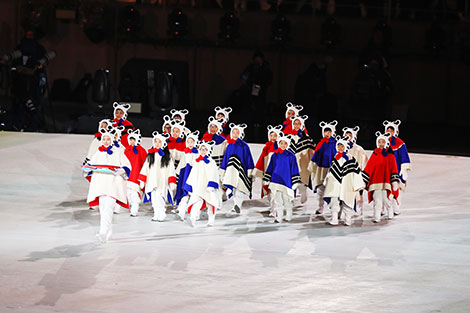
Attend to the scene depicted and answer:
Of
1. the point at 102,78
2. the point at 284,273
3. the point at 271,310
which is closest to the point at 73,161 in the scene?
the point at 102,78

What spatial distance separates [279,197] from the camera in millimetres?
11211

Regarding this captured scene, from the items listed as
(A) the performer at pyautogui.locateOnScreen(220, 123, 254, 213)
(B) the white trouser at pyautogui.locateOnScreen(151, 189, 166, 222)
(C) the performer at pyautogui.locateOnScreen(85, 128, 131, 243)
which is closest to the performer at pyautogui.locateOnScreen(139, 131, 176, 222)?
(B) the white trouser at pyautogui.locateOnScreen(151, 189, 166, 222)

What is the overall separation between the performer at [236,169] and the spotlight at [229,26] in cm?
882

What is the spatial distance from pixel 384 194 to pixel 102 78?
9.10 metres

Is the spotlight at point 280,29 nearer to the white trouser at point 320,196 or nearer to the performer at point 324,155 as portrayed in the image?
the performer at point 324,155

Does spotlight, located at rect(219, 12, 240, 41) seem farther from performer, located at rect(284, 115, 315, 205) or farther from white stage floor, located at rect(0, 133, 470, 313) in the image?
performer, located at rect(284, 115, 315, 205)

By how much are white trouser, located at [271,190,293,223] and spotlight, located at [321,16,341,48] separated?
9603 mm

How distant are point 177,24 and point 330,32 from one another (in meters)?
3.58

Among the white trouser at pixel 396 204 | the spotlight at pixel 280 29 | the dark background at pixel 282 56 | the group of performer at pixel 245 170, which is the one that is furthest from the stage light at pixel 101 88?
the white trouser at pixel 396 204

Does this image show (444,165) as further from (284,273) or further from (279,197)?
(284,273)

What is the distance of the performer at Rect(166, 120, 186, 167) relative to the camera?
11484 mm

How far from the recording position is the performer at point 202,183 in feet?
35.2

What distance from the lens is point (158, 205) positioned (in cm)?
1101

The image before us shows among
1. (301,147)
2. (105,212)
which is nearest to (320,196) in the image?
(301,147)
